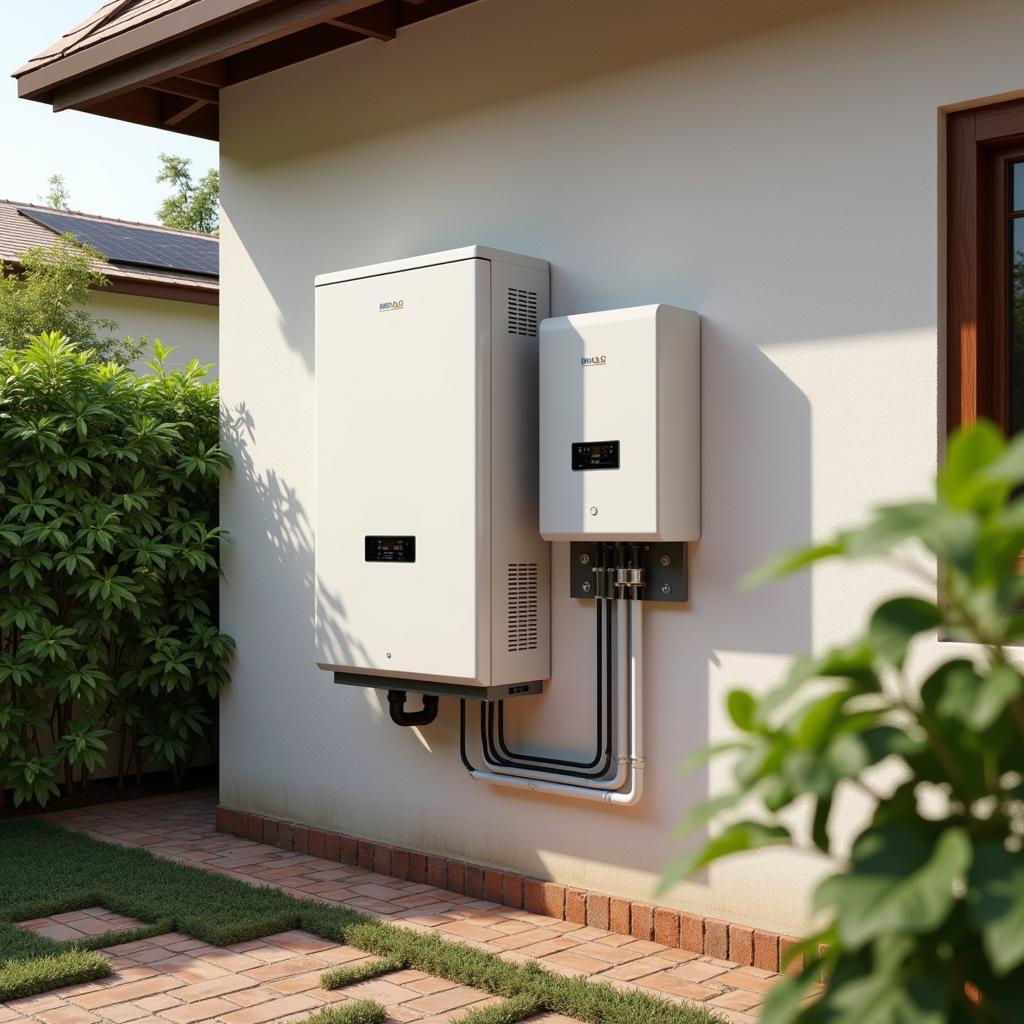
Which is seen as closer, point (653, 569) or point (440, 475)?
point (653, 569)

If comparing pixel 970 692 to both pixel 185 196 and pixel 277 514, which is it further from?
pixel 185 196

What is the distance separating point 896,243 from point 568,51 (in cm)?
151

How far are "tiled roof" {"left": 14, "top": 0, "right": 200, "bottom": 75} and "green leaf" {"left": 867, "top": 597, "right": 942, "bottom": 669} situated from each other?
495 centimetres

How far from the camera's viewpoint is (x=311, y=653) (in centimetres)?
555

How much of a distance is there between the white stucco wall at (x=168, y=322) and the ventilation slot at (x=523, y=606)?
796 centimetres

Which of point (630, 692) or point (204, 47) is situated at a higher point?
point (204, 47)

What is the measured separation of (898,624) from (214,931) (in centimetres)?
367

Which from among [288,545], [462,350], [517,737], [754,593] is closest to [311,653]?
[288,545]

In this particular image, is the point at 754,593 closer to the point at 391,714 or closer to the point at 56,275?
the point at 391,714

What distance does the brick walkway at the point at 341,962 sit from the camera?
358cm

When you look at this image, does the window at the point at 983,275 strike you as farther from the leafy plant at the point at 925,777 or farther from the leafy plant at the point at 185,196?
the leafy plant at the point at 185,196

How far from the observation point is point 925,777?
104 cm

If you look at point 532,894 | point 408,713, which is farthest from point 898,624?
point 408,713

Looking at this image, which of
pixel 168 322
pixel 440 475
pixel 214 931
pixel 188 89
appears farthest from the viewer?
pixel 168 322
